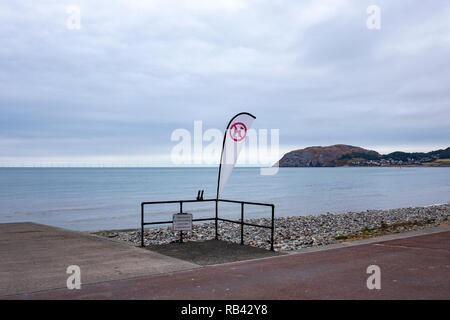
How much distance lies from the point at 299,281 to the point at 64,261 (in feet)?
14.6

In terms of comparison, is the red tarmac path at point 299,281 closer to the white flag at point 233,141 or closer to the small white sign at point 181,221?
the small white sign at point 181,221

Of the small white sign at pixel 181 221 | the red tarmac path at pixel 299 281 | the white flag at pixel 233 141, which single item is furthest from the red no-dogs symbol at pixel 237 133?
the red tarmac path at pixel 299 281

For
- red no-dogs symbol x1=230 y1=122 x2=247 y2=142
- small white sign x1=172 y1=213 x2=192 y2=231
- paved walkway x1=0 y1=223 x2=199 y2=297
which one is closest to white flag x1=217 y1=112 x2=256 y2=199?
red no-dogs symbol x1=230 y1=122 x2=247 y2=142

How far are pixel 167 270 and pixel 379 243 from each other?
5.32 metres

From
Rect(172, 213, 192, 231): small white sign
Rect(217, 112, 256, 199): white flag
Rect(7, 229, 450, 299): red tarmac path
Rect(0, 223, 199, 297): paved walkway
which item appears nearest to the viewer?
Rect(7, 229, 450, 299): red tarmac path

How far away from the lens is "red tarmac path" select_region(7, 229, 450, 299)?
5586 millimetres

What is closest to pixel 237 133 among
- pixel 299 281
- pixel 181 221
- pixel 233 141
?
pixel 233 141

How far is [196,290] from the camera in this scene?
5801 millimetres

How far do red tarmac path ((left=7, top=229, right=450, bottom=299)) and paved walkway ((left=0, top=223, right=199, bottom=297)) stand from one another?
0.41m

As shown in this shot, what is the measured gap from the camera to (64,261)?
7.84 metres

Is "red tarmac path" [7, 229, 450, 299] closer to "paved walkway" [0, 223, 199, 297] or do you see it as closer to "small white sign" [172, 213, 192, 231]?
"paved walkway" [0, 223, 199, 297]

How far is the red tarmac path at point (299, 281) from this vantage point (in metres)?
5.59

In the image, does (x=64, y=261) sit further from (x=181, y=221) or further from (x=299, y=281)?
(x=299, y=281)
